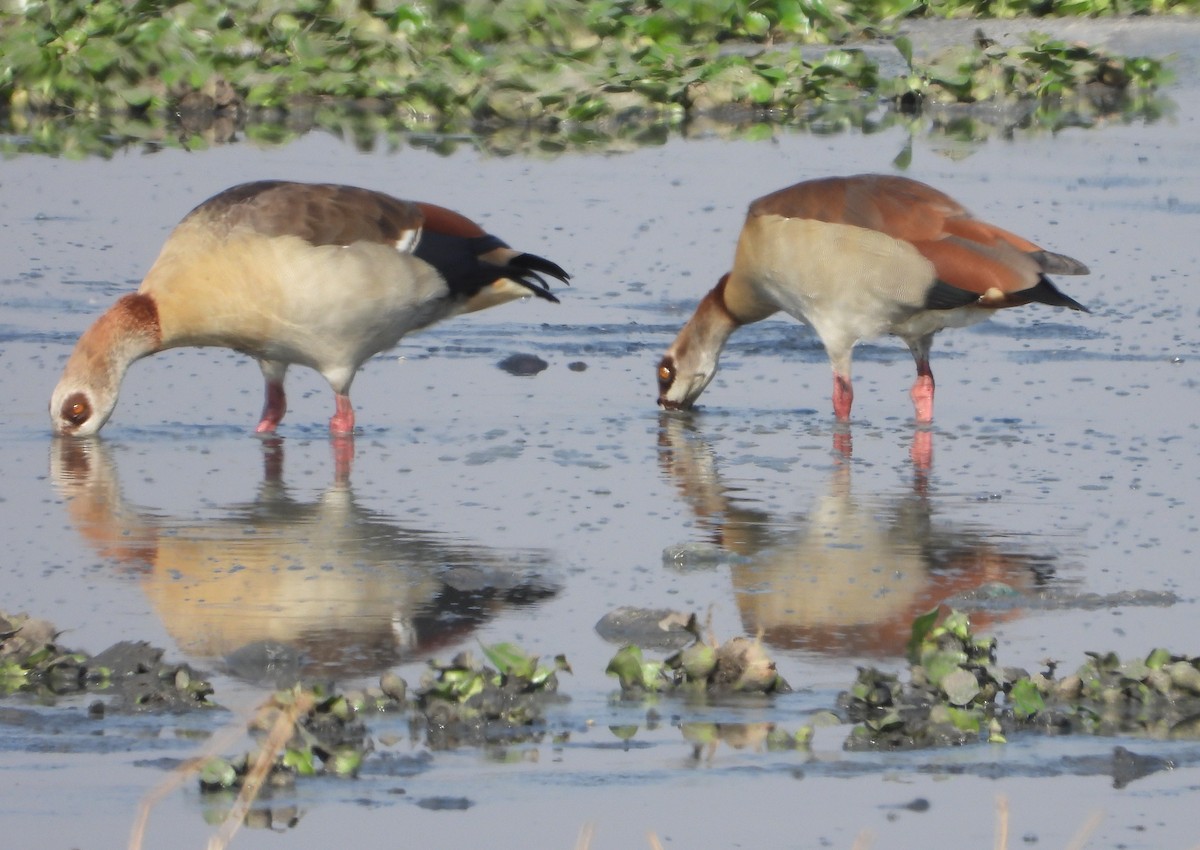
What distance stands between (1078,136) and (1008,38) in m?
3.02

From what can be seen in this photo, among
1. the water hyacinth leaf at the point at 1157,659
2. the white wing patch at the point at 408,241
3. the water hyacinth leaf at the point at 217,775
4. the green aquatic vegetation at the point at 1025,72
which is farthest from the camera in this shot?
the green aquatic vegetation at the point at 1025,72

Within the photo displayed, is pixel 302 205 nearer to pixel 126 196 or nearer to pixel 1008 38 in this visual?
pixel 126 196

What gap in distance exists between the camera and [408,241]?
8594mm

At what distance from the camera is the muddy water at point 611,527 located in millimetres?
4605

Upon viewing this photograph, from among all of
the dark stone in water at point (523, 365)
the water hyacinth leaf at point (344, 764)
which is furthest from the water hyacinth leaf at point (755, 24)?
the water hyacinth leaf at point (344, 764)

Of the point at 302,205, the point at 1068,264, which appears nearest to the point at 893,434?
the point at 1068,264

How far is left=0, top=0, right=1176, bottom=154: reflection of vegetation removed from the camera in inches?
648

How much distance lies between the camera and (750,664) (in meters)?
5.19

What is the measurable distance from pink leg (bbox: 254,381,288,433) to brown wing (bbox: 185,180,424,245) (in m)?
0.61

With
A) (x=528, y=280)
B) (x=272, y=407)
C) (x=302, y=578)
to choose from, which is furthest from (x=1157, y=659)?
(x=528, y=280)

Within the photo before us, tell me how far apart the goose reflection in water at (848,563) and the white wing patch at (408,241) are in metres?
1.49

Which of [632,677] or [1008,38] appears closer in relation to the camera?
[632,677]

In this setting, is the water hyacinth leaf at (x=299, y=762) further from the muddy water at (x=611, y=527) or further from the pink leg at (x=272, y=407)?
the pink leg at (x=272, y=407)

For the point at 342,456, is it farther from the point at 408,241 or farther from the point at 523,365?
the point at 523,365
